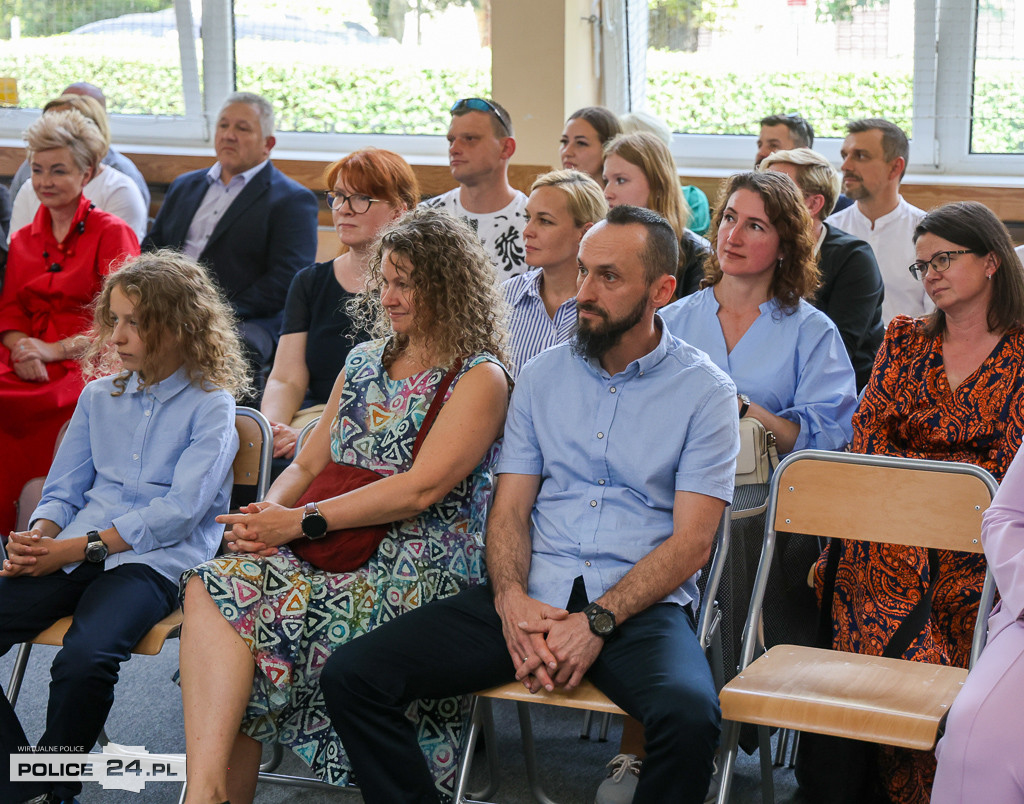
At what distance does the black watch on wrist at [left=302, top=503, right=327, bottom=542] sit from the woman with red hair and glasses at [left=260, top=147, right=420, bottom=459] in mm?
1063

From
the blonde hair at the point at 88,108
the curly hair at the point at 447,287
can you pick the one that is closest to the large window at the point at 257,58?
the blonde hair at the point at 88,108

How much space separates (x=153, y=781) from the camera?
8.96ft

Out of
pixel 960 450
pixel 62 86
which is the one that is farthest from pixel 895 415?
pixel 62 86

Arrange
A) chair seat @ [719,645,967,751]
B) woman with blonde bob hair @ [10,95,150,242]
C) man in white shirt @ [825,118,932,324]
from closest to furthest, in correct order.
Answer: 1. chair seat @ [719,645,967,751]
2. man in white shirt @ [825,118,932,324]
3. woman with blonde bob hair @ [10,95,150,242]

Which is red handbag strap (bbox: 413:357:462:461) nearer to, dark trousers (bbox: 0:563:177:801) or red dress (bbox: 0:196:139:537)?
dark trousers (bbox: 0:563:177:801)

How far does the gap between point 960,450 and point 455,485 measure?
3.98 feet

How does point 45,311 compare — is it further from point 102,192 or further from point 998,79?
point 998,79

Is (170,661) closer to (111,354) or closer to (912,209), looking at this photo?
(111,354)

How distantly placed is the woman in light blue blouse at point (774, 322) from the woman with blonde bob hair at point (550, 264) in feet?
1.22

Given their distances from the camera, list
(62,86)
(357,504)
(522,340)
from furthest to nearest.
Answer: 1. (62,86)
2. (522,340)
3. (357,504)

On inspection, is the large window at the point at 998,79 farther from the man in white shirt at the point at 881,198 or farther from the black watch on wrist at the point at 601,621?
the black watch on wrist at the point at 601,621

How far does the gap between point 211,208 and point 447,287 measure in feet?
8.81

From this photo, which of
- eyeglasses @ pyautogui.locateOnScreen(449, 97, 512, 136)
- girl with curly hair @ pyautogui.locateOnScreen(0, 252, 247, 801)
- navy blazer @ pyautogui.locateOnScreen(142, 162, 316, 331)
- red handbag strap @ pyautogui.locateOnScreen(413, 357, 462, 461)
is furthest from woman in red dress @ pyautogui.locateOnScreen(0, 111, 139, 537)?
red handbag strap @ pyautogui.locateOnScreen(413, 357, 462, 461)

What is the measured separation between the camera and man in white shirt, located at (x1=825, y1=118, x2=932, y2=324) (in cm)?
435
